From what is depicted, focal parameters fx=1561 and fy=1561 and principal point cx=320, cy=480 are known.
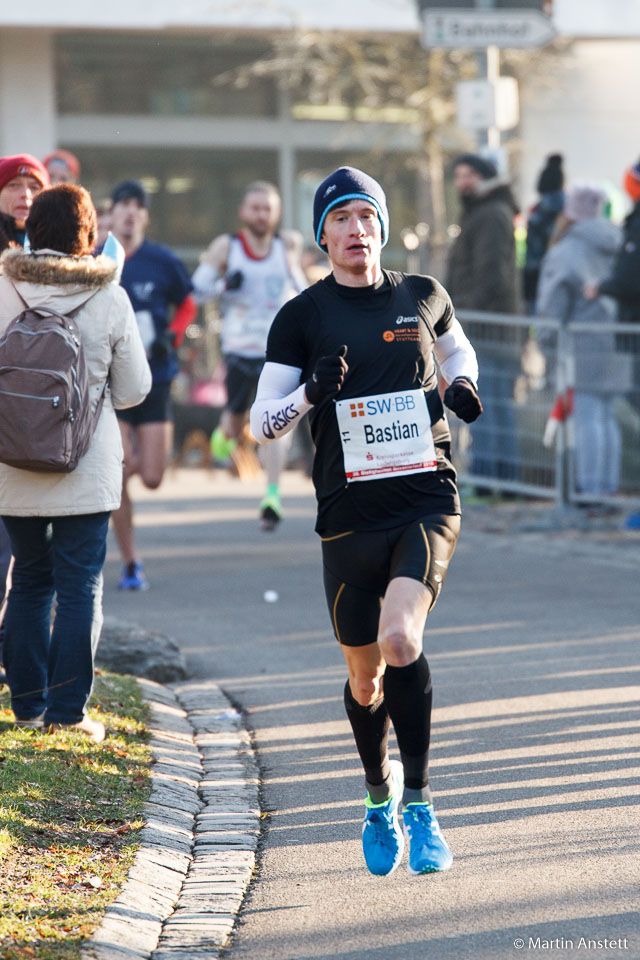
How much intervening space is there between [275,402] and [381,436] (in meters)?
0.32

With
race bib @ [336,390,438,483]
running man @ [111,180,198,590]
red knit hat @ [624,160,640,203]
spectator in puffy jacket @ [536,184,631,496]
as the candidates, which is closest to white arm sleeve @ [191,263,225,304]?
running man @ [111,180,198,590]

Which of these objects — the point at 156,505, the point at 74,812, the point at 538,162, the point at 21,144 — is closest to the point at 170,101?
the point at 21,144

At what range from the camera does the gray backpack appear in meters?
5.34

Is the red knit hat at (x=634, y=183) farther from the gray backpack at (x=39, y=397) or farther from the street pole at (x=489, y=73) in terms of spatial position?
the gray backpack at (x=39, y=397)

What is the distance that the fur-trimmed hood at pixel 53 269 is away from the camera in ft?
18.2

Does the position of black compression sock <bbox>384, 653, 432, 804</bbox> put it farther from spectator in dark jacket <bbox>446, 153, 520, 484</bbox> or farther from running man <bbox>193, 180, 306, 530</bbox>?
spectator in dark jacket <bbox>446, 153, 520, 484</bbox>

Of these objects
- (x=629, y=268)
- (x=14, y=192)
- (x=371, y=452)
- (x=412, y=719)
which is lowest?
(x=412, y=719)

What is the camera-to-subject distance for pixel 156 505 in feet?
47.4

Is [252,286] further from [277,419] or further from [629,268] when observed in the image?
[277,419]

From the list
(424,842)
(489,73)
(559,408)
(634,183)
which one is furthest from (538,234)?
(424,842)

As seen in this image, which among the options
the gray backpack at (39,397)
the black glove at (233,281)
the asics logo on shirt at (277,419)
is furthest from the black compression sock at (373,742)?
the black glove at (233,281)

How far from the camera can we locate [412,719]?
428 cm

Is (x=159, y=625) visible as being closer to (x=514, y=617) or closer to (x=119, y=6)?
(x=514, y=617)

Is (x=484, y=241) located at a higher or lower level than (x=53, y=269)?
higher
